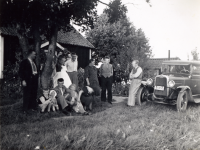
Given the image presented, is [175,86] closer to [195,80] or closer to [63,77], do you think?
[195,80]

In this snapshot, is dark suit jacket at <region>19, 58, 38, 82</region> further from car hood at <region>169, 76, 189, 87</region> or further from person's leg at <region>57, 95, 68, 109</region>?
car hood at <region>169, 76, 189, 87</region>

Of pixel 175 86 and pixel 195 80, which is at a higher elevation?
pixel 195 80

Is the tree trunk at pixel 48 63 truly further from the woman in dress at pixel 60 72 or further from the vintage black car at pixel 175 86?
the vintage black car at pixel 175 86

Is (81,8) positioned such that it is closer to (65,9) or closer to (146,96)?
(65,9)

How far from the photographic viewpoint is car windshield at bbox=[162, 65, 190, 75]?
7648 millimetres

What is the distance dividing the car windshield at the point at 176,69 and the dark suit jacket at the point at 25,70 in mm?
5161

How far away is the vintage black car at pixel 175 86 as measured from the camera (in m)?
7.09

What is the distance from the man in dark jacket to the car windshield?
5038 mm

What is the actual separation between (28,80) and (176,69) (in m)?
5.38

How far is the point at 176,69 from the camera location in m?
7.87

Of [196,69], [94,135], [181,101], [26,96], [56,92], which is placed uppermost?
[196,69]

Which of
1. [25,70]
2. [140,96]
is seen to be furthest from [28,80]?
[140,96]

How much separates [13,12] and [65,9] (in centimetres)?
182

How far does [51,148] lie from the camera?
3.21 metres
